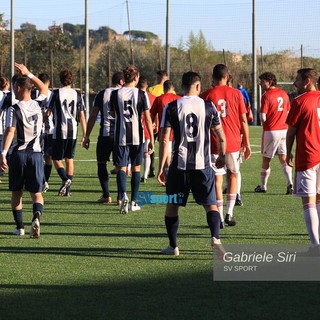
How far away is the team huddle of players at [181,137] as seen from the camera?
10203 mm

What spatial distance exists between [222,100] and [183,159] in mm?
2499

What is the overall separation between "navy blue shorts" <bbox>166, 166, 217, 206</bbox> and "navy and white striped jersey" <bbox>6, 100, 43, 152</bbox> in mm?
2316

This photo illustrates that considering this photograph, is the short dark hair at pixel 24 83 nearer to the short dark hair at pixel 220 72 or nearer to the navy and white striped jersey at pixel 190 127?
the navy and white striped jersey at pixel 190 127

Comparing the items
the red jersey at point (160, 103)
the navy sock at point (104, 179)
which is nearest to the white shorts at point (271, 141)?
the red jersey at point (160, 103)

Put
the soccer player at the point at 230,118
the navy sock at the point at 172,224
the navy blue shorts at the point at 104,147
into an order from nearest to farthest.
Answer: the navy sock at the point at 172,224 → the soccer player at the point at 230,118 → the navy blue shorts at the point at 104,147

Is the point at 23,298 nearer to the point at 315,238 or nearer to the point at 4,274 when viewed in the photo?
the point at 4,274

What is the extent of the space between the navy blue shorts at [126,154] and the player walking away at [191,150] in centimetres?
446

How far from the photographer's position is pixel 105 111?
15.9 metres

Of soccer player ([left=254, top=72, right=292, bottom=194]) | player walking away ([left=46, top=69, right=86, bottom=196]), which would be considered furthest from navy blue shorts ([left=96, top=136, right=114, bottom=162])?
soccer player ([left=254, top=72, right=292, bottom=194])

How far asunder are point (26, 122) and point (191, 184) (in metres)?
2.53

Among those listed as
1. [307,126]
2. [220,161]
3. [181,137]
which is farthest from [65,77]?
[307,126]

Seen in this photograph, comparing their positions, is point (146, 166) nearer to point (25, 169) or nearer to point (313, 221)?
point (25, 169)

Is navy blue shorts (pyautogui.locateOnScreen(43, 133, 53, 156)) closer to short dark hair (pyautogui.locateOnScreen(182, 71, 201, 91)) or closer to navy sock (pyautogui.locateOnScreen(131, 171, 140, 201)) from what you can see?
navy sock (pyautogui.locateOnScreen(131, 171, 140, 201))

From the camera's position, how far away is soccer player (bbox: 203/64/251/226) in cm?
1248
